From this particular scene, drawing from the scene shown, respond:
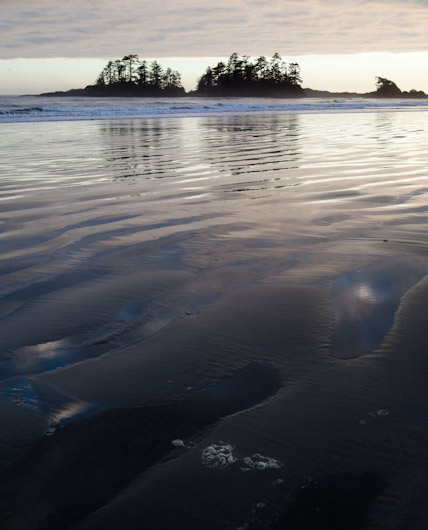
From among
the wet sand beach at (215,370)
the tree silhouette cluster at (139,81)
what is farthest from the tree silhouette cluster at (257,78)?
the wet sand beach at (215,370)

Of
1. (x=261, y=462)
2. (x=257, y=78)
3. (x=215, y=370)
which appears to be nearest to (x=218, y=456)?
(x=261, y=462)

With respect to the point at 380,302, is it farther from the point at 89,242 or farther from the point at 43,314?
the point at 89,242

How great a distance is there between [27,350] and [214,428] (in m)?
0.82

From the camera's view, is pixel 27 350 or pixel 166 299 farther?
pixel 166 299

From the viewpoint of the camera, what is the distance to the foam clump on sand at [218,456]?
1234 mm

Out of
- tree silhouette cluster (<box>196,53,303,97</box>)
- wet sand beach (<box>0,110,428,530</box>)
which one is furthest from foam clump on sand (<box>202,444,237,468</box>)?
tree silhouette cluster (<box>196,53,303,97</box>)

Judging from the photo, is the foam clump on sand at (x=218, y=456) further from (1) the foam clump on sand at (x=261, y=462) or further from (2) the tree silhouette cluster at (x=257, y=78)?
(2) the tree silhouette cluster at (x=257, y=78)

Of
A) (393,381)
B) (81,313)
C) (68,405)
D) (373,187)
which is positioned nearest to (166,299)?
(81,313)

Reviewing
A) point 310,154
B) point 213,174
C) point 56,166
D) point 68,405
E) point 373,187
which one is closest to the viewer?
point 68,405

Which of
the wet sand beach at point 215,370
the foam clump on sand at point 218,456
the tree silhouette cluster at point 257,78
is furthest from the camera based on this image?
the tree silhouette cluster at point 257,78

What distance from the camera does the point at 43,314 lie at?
2.11 metres

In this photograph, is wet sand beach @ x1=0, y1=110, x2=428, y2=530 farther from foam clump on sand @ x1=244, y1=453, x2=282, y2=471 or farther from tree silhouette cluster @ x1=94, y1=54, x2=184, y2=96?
tree silhouette cluster @ x1=94, y1=54, x2=184, y2=96

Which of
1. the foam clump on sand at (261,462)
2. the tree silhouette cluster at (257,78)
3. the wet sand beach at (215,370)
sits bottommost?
the foam clump on sand at (261,462)

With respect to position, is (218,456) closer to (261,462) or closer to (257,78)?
(261,462)
